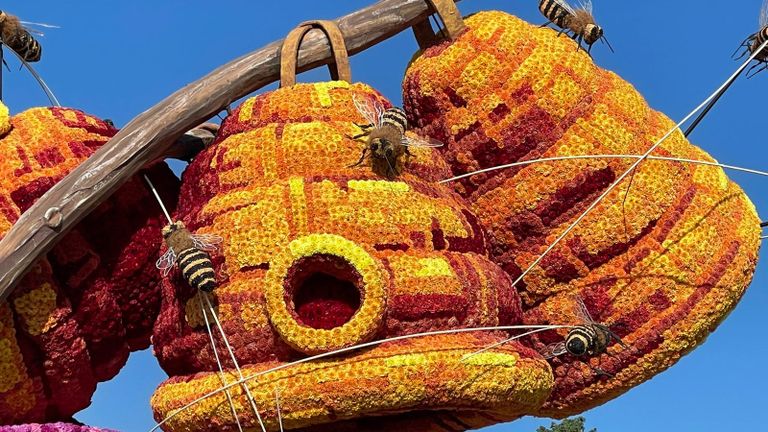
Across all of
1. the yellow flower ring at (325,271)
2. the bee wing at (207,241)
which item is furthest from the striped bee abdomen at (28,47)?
the yellow flower ring at (325,271)

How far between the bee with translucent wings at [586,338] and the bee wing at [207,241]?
1425 millimetres

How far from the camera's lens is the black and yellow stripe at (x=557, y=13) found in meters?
4.89

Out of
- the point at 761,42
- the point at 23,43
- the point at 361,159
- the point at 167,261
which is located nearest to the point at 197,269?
the point at 167,261

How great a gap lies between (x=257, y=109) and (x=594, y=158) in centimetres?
136

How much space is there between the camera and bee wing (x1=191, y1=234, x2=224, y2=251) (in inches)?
163

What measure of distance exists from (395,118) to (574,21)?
3.49 feet

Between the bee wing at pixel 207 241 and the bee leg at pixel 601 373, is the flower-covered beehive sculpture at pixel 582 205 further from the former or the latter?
the bee wing at pixel 207 241

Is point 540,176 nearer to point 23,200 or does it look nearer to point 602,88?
point 602,88

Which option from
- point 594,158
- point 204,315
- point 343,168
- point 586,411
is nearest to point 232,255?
point 204,315

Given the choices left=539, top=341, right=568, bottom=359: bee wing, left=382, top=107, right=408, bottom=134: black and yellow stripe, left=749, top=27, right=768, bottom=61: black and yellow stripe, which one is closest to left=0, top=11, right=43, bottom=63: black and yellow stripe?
left=382, top=107, right=408, bottom=134: black and yellow stripe

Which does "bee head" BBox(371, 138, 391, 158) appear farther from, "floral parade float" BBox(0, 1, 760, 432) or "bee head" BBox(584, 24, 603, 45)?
"bee head" BBox(584, 24, 603, 45)

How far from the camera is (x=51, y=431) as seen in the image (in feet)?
14.9

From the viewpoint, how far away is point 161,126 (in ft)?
14.9

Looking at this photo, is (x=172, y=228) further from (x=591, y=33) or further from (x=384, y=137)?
(x=591, y=33)
